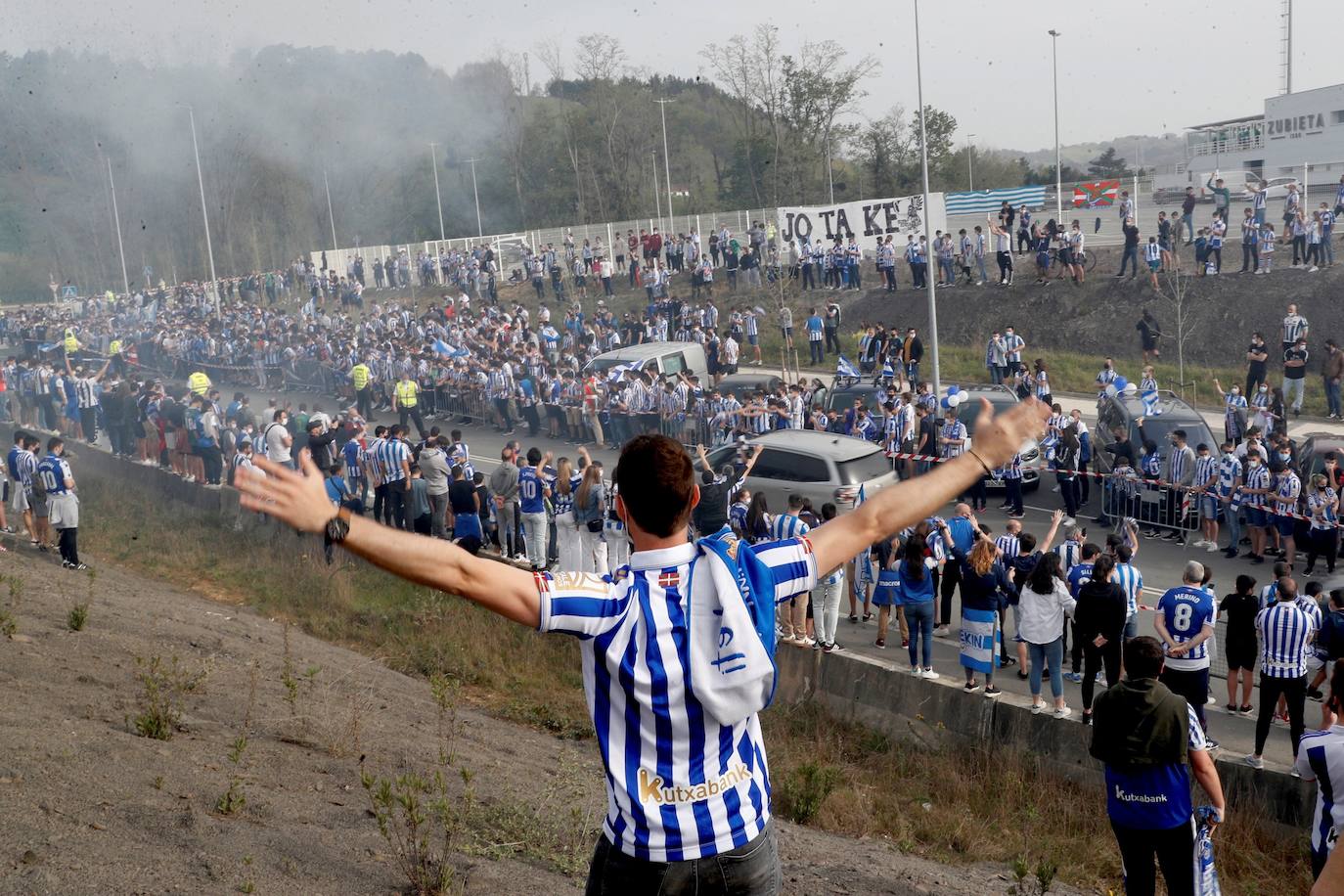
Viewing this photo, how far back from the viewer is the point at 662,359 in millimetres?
27547

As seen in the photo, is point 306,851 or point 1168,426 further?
point 1168,426

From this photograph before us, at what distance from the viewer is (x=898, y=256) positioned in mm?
39656

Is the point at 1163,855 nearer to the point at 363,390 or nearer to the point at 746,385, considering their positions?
the point at 746,385

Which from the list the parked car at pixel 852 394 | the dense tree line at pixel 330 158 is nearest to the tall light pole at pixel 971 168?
the dense tree line at pixel 330 158

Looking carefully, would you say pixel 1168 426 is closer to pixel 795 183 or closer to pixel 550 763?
pixel 550 763

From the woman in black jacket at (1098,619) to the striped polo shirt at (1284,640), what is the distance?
112cm

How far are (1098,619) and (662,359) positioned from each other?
18002 millimetres

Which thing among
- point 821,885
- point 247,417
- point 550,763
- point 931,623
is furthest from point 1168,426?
point 247,417

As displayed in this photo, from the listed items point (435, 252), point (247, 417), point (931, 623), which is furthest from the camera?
point (435, 252)

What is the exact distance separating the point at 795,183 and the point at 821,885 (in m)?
53.6

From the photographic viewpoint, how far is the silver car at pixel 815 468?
16578mm

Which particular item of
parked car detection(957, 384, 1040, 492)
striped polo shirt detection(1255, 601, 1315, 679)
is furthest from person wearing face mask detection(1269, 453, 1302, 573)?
striped polo shirt detection(1255, 601, 1315, 679)

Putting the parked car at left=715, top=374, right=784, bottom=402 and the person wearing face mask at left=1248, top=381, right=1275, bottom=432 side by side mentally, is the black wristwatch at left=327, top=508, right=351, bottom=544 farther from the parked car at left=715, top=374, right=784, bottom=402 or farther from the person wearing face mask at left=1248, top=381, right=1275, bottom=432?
the parked car at left=715, top=374, right=784, bottom=402

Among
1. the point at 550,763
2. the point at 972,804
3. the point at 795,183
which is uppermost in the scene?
the point at 795,183
